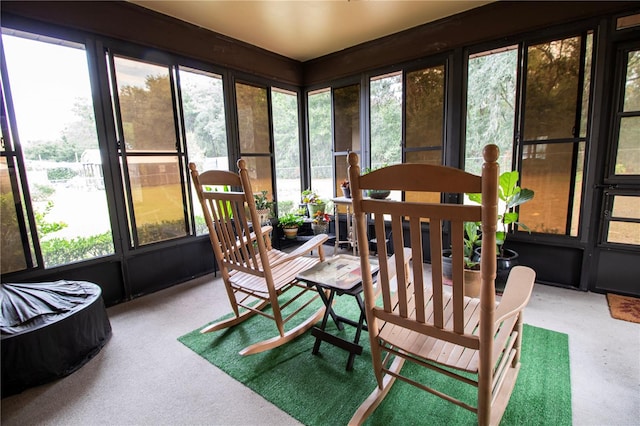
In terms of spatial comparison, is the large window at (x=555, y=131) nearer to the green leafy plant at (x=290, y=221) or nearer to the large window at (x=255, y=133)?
the green leafy plant at (x=290, y=221)

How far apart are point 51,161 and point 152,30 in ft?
4.87

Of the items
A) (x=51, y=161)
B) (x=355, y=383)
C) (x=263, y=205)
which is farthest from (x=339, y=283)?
(x=51, y=161)

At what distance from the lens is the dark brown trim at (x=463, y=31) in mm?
2492

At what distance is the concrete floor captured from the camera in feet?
4.88

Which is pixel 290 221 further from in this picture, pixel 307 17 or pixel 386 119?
pixel 307 17

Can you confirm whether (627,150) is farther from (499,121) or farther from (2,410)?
(2,410)

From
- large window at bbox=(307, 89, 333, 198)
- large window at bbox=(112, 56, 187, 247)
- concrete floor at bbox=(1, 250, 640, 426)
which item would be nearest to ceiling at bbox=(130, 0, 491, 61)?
large window at bbox=(112, 56, 187, 247)

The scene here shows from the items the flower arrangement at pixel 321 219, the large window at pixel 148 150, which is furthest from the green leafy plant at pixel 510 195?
the large window at pixel 148 150

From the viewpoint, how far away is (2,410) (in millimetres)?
1576

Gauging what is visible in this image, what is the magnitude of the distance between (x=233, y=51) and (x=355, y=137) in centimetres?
180

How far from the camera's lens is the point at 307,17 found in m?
2.97

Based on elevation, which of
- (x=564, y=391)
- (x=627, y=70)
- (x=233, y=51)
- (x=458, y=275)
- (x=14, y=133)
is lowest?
(x=564, y=391)

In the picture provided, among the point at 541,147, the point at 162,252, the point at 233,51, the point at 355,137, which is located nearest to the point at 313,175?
the point at 355,137

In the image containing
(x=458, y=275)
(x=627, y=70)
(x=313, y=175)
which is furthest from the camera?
(x=313, y=175)
